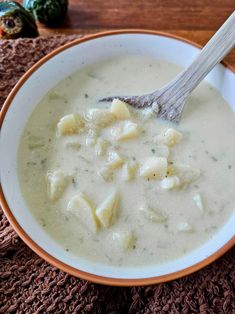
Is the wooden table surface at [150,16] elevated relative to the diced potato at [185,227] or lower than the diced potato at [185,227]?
elevated

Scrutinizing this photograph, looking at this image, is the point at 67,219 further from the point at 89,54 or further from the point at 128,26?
the point at 128,26

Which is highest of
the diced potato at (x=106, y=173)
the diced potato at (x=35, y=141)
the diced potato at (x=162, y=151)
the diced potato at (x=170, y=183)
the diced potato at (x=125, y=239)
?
the diced potato at (x=162, y=151)

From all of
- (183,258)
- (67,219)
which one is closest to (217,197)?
(183,258)

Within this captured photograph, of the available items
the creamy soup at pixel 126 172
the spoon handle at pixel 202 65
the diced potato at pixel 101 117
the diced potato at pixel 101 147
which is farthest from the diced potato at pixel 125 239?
the spoon handle at pixel 202 65

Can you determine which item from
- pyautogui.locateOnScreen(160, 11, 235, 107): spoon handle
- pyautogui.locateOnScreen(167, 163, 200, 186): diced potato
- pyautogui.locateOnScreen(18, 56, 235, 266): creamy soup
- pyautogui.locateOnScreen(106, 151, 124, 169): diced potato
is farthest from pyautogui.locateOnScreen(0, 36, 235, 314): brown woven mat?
pyautogui.locateOnScreen(160, 11, 235, 107): spoon handle

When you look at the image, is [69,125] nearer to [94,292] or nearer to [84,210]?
[84,210]

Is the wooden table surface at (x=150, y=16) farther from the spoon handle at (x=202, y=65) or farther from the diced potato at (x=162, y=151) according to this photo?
the diced potato at (x=162, y=151)

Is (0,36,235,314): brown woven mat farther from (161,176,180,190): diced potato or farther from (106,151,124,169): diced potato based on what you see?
(106,151,124,169): diced potato
